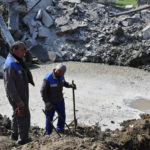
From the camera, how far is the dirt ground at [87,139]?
4680 millimetres

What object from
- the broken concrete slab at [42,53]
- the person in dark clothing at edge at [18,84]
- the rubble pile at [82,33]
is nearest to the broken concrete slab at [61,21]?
the rubble pile at [82,33]

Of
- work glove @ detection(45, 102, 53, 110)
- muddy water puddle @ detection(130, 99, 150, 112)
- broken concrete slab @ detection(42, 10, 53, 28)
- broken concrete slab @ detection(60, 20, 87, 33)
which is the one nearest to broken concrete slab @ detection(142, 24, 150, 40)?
broken concrete slab @ detection(60, 20, 87, 33)

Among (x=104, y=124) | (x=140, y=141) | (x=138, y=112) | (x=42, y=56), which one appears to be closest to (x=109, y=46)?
(x=42, y=56)

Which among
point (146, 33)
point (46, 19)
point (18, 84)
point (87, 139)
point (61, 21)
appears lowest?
point (87, 139)

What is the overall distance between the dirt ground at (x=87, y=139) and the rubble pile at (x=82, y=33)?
731cm

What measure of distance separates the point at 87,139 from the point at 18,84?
64.0 inches

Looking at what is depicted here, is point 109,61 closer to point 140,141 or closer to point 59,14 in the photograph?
point 59,14

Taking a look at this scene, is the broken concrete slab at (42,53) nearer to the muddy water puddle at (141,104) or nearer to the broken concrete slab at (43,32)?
the broken concrete slab at (43,32)

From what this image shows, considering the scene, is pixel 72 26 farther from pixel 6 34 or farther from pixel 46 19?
pixel 6 34

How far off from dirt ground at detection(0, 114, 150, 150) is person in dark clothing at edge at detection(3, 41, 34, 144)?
1.28 ft

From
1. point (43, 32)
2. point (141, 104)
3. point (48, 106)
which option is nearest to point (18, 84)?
point (48, 106)

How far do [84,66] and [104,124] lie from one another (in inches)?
262

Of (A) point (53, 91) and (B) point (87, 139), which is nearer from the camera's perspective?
(B) point (87, 139)

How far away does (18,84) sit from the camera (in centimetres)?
562
